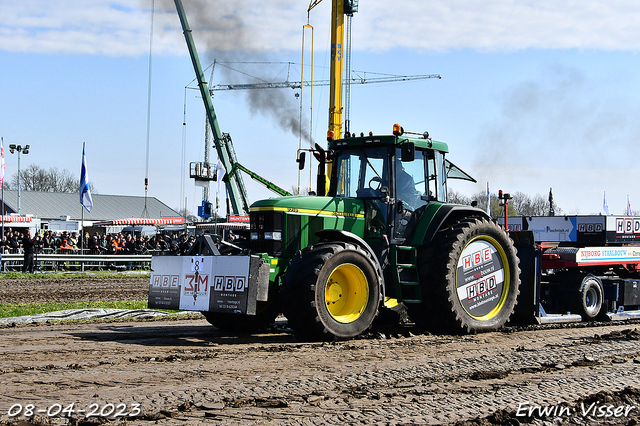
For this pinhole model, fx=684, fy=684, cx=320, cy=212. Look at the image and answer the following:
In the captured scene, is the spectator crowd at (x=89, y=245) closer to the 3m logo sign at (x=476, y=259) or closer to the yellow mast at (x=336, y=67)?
the yellow mast at (x=336, y=67)

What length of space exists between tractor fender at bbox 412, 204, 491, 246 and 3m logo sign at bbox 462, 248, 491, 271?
1.94 feet

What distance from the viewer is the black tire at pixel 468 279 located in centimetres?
936

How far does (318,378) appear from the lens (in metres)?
6.36

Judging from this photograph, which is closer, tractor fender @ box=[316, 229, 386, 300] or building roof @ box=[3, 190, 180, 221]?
tractor fender @ box=[316, 229, 386, 300]

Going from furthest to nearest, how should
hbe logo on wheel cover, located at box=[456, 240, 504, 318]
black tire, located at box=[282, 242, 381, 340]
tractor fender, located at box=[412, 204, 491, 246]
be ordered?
1. hbe logo on wheel cover, located at box=[456, 240, 504, 318]
2. tractor fender, located at box=[412, 204, 491, 246]
3. black tire, located at box=[282, 242, 381, 340]

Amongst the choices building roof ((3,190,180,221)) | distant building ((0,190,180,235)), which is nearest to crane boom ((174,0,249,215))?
distant building ((0,190,180,235))

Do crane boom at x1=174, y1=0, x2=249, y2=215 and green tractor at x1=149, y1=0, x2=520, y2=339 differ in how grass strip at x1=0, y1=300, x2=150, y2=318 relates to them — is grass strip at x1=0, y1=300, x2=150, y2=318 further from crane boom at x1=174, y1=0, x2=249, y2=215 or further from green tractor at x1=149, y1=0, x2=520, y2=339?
crane boom at x1=174, y1=0, x2=249, y2=215

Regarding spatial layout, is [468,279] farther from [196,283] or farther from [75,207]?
[75,207]

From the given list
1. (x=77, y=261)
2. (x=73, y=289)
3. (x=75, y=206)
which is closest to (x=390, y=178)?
(x=73, y=289)

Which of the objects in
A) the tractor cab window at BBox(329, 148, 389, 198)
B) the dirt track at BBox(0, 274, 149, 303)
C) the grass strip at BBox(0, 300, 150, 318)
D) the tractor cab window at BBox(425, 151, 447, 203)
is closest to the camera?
the tractor cab window at BBox(329, 148, 389, 198)

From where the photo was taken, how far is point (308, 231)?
9391 mm

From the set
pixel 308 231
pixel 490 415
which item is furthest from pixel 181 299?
pixel 490 415

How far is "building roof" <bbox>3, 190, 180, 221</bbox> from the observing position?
60.8m

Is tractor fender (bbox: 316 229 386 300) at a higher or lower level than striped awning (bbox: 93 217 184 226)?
lower
